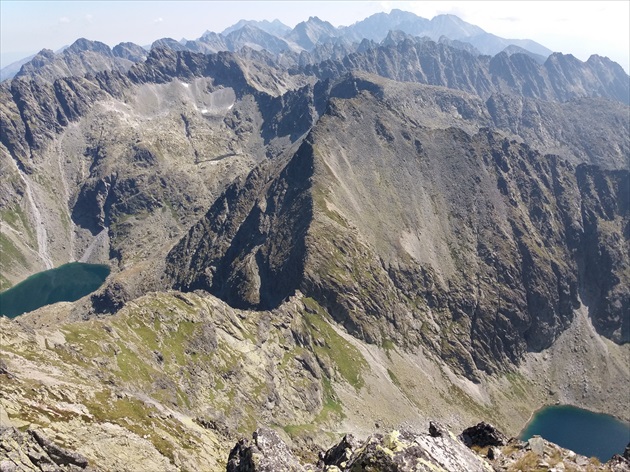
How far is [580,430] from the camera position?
179000 mm

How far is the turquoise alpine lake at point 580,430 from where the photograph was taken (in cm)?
16762

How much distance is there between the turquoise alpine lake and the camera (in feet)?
550

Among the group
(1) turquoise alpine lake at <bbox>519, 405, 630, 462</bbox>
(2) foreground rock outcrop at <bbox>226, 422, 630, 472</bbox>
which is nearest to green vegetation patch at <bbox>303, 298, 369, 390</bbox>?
(1) turquoise alpine lake at <bbox>519, 405, 630, 462</bbox>

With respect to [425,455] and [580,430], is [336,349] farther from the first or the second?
[425,455]

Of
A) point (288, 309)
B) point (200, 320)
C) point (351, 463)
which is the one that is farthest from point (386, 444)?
point (288, 309)

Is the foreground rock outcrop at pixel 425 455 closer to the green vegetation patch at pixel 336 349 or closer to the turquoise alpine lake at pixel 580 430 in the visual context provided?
the green vegetation patch at pixel 336 349

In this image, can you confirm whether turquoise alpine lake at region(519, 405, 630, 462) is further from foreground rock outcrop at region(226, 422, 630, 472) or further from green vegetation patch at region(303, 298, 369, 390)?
foreground rock outcrop at region(226, 422, 630, 472)

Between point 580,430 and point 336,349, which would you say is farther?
point 580,430

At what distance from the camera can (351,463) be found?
99.9 feet

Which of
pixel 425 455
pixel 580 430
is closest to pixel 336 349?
pixel 580 430

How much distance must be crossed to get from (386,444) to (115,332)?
3925 inches

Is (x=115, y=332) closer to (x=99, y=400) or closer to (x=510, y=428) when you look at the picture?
(x=99, y=400)

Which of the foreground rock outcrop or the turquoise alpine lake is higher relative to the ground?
the foreground rock outcrop

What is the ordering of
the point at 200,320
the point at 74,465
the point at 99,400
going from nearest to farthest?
the point at 74,465
the point at 99,400
the point at 200,320
